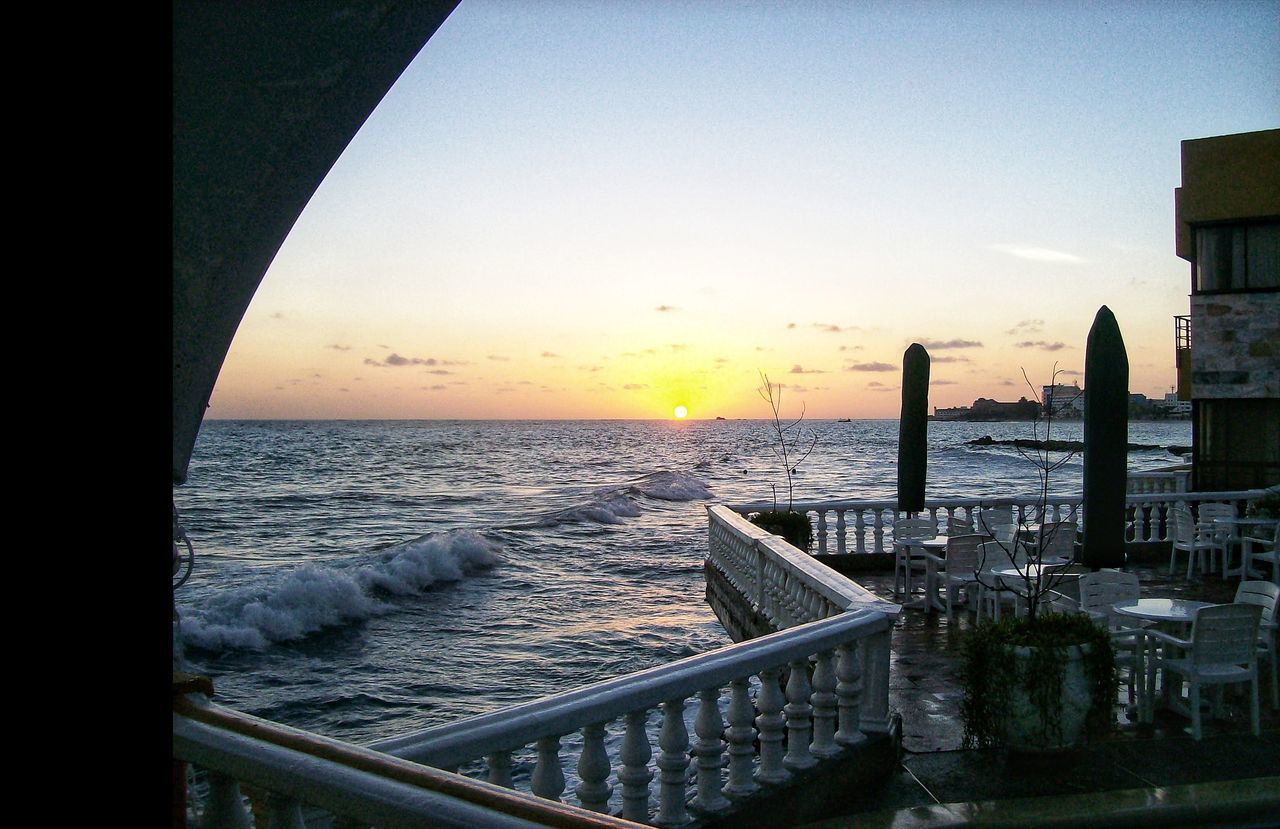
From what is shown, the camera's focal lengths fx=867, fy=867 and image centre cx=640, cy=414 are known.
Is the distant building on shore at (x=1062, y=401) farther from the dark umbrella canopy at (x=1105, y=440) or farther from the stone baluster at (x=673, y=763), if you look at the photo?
the stone baluster at (x=673, y=763)

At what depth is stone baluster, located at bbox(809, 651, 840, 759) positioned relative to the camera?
14.9ft

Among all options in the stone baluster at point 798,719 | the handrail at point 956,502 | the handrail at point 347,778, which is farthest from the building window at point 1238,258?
the handrail at point 347,778

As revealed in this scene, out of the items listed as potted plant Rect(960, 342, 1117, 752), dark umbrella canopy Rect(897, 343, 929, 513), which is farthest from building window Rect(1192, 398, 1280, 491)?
potted plant Rect(960, 342, 1117, 752)

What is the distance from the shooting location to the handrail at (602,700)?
287cm

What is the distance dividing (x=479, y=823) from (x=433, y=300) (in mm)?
15664

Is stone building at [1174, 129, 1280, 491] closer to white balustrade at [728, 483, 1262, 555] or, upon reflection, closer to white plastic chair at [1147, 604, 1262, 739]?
white balustrade at [728, 483, 1262, 555]

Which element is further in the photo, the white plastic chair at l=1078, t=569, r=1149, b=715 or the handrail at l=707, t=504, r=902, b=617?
the white plastic chair at l=1078, t=569, r=1149, b=715

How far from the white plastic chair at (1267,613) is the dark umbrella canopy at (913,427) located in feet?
10.0

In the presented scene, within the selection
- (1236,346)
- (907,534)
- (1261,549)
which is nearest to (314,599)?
(907,534)

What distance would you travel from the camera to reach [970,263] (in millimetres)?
12703

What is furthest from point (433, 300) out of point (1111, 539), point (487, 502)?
point (487, 502)

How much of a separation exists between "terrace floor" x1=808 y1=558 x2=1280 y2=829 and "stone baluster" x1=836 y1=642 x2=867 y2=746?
0.34 meters

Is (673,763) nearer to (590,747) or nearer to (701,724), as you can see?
(701,724)

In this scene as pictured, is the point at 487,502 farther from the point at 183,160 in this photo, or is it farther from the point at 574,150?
the point at 183,160
